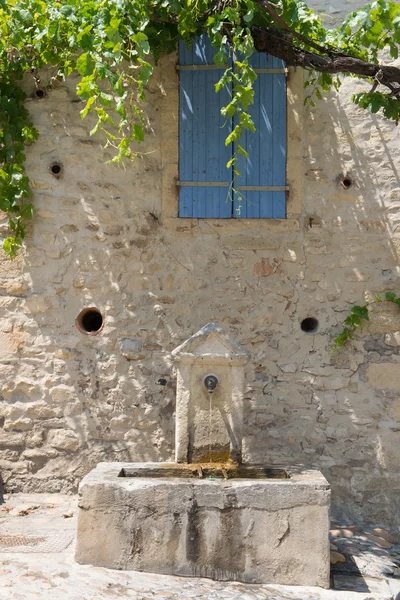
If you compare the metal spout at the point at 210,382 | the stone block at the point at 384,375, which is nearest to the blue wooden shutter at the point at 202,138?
the metal spout at the point at 210,382

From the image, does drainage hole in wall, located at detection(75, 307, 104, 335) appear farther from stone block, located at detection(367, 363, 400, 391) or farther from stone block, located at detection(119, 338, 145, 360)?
stone block, located at detection(367, 363, 400, 391)

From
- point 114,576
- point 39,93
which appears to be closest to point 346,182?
point 39,93

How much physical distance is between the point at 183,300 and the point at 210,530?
200cm

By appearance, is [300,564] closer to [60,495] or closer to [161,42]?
[60,495]

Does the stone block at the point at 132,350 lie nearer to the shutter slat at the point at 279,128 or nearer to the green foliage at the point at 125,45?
the green foliage at the point at 125,45

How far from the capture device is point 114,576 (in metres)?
3.96

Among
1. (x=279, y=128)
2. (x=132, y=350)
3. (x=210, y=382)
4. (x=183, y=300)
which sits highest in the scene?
(x=279, y=128)

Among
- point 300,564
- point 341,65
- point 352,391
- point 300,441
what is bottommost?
point 300,564

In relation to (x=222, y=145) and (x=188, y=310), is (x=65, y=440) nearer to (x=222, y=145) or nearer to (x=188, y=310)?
(x=188, y=310)

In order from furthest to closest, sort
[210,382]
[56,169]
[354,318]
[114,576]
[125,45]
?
[56,169] → [354,318] → [125,45] → [210,382] → [114,576]

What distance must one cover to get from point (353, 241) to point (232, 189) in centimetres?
100

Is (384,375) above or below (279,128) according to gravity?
below

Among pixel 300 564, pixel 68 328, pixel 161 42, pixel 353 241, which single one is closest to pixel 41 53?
pixel 161 42

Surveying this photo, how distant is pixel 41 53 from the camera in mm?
5477
